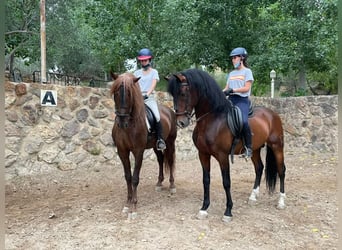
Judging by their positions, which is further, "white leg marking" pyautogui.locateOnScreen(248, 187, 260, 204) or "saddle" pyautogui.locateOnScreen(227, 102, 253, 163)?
"white leg marking" pyautogui.locateOnScreen(248, 187, 260, 204)

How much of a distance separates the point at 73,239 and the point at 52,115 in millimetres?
2873

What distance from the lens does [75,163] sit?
232 inches

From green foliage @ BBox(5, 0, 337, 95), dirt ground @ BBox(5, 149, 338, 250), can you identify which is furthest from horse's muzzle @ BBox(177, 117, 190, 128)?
green foliage @ BBox(5, 0, 337, 95)

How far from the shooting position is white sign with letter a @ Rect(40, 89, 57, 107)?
550 cm

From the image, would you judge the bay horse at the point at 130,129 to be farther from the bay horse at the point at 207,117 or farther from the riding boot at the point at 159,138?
the bay horse at the point at 207,117

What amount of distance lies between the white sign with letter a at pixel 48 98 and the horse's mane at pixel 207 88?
2.94 m

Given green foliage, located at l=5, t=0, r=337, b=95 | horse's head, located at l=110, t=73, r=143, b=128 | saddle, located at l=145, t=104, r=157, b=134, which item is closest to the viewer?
horse's head, located at l=110, t=73, r=143, b=128

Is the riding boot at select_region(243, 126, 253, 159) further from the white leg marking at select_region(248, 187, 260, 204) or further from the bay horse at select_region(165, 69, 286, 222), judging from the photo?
the white leg marking at select_region(248, 187, 260, 204)

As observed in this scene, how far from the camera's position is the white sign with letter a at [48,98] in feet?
18.1

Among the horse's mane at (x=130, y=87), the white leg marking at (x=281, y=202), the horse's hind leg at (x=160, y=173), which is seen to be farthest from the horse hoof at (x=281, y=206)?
the horse's mane at (x=130, y=87)

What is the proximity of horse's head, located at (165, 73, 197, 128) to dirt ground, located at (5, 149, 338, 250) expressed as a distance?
4.23ft

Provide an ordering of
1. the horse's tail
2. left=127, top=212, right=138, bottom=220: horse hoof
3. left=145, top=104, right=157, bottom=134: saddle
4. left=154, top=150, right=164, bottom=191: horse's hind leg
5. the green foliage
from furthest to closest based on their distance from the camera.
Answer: the green foliage
left=154, top=150, right=164, bottom=191: horse's hind leg
the horse's tail
left=145, top=104, right=157, bottom=134: saddle
left=127, top=212, right=138, bottom=220: horse hoof

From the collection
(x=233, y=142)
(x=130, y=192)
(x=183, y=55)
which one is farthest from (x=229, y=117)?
(x=183, y=55)

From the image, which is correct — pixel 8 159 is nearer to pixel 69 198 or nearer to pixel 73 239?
pixel 69 198
